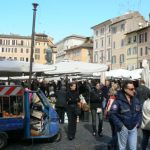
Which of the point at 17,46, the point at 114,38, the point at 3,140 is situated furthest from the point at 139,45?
the point at 17,46

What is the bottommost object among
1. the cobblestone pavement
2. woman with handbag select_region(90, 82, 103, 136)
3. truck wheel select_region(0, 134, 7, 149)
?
the cobblestone pavement

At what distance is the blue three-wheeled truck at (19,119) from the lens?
9.69 metres

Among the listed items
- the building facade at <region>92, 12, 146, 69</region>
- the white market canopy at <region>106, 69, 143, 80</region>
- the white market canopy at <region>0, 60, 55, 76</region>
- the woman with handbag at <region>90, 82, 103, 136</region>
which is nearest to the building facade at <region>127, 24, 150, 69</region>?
the building facade at <region>92, 12, 146, 69</region>

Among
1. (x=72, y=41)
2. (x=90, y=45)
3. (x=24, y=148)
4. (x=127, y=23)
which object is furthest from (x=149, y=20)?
(x=24, y=148)

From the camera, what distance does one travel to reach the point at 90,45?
10794cm

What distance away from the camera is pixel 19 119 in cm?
977

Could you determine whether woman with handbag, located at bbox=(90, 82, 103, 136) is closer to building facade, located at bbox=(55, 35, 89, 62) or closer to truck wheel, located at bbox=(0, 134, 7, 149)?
truck wheel, located at bbox=(0, 134, 7, 149)

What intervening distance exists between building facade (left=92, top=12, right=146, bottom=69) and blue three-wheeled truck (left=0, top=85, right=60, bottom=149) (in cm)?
6586

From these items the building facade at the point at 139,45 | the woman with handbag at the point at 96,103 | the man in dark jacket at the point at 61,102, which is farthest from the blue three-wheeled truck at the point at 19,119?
the building facade at the point at 139,45

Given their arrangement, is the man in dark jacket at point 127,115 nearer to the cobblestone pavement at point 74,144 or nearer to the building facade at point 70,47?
the cobblestone pavement at point 74,144

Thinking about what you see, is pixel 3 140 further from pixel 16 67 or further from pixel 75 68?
pixel 75 68

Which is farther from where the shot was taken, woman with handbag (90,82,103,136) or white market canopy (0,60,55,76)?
white market canopy (0,60,55,76)

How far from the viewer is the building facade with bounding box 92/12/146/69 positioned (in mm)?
77688

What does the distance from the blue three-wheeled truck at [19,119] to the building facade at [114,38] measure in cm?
6586
